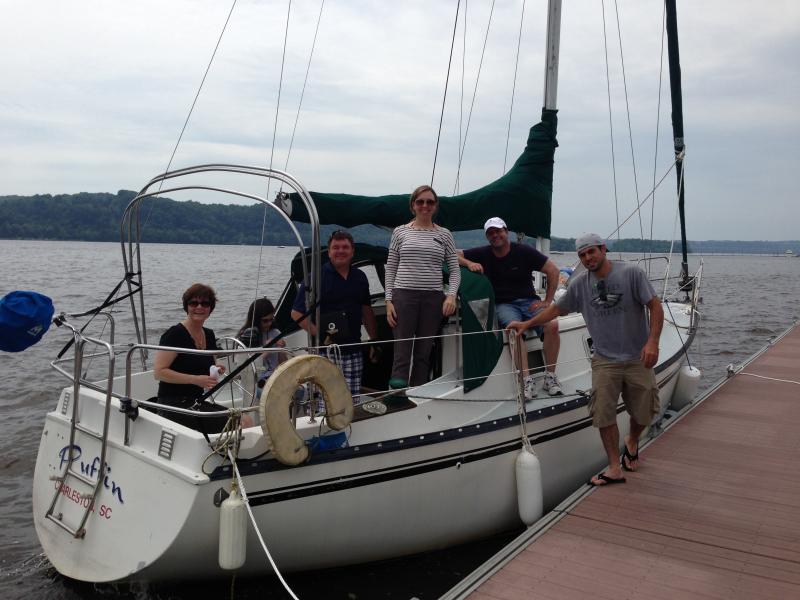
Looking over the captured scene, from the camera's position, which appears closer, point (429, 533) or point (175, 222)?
point (429, 533)

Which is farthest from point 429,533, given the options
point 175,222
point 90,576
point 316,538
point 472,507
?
point 175,222

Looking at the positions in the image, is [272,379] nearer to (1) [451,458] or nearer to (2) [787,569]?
(1) [451,458]

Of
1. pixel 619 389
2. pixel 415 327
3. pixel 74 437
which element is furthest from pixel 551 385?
pixel 74 437

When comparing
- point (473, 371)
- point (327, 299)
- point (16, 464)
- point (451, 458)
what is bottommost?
point (16, 464)

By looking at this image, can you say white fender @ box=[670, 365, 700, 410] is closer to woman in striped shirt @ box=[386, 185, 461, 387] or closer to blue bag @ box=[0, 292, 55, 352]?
woman in striped shirt @ box=[386, 185, 461, 387]

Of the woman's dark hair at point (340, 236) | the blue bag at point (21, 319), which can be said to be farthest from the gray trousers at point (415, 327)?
the blue bag at point (21, 319)

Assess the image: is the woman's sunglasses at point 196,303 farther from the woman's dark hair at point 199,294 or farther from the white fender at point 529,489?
the white fender at point 529,489

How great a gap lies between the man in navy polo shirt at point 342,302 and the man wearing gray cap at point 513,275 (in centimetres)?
114

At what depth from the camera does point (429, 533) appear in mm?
5102

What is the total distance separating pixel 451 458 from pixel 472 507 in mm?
515

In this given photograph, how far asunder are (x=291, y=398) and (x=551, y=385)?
277 cm

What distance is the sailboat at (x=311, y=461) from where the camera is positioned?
13.5 feet

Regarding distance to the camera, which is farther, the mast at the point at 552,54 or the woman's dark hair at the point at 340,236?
the mast at the point at 552,54

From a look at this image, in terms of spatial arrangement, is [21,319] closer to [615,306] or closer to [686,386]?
[615,306]
